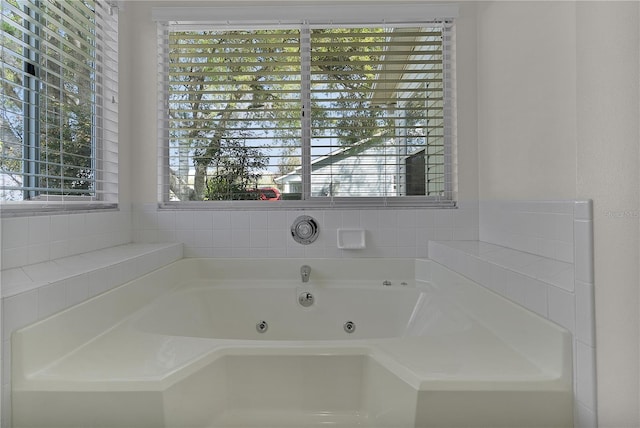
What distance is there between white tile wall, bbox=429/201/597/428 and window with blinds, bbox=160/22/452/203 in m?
0.48

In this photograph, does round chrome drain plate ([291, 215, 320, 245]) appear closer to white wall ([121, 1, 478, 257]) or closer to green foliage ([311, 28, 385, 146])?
white wall ([121, 1, 478, 257])

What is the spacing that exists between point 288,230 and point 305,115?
28.7 inches

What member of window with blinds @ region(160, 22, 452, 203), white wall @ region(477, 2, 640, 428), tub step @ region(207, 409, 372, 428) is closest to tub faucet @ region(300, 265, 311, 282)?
window with blinds @ region(160, 22, 452, 203)

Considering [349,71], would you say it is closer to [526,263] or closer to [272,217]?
[272,217]

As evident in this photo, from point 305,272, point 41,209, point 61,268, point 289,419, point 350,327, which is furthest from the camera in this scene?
point 305,272

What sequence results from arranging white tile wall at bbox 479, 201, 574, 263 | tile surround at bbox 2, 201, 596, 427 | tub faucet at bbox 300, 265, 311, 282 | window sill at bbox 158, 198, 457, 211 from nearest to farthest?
tile surround at bbox 2, 201, 596, 427, white tile wall at bbox 479, 201, 574, 263, tub faucet at bbox 300, 265, 311, 282, window sill at bbox 158, 198, 457, 211

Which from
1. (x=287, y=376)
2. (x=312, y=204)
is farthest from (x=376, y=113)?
(x=287, y=376)

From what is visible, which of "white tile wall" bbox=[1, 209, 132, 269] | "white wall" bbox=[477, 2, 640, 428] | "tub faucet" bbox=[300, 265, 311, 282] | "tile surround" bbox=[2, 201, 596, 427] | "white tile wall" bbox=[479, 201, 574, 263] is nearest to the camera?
"white wall" bbox=[477, 2, 640, 428]

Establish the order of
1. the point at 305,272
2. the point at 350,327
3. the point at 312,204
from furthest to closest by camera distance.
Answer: the point at 312,204 < the point at 305,272 < the point at 350,327

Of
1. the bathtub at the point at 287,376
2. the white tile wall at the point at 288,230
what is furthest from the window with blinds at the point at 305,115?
the bathtub at the point at 287,376

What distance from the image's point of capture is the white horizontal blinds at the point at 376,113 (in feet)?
7.92

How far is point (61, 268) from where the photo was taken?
1422 mm

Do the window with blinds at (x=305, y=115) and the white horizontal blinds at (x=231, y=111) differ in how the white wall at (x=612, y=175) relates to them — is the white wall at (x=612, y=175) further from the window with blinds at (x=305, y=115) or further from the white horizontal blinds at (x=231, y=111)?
the white horizontal blinds at (x=231, y=111)

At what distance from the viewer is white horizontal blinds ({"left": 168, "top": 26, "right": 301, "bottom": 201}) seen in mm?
2430
